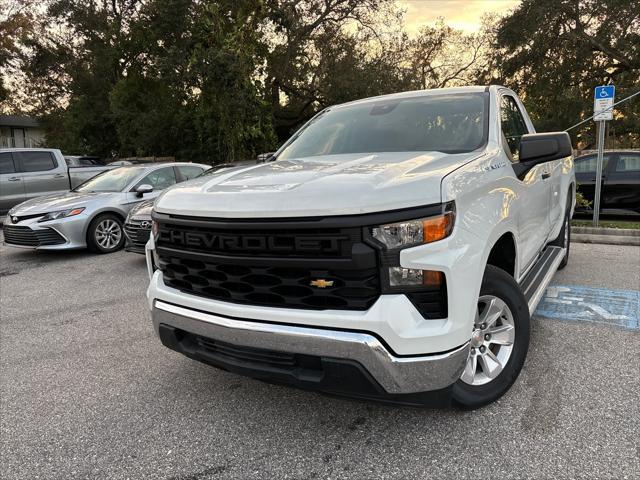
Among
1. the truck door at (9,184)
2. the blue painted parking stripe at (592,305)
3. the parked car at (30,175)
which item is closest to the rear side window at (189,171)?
the parked car at (30,175)

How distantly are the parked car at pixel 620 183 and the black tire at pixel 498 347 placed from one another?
8.08 meters

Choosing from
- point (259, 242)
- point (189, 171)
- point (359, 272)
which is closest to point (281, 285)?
point (259, 242)

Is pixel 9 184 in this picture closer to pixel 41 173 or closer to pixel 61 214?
pixel 41 173

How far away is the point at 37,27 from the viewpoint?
26.0 metres

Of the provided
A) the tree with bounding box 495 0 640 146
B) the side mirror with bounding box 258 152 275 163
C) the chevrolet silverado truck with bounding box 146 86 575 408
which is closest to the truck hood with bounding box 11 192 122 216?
the side mirror with bounding box 258 152 275 163

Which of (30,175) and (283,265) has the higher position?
(30,175)

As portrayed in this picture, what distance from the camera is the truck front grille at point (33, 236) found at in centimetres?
729

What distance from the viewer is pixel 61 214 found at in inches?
292

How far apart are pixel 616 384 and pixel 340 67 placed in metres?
19.0

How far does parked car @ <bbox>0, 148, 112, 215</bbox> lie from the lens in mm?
10461

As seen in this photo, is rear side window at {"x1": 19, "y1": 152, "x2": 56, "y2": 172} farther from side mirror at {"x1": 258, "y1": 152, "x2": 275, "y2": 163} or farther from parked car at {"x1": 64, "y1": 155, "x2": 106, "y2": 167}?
side mirror at {"x1": 258, "y1": 152, "x2": 275, "y2": 163}

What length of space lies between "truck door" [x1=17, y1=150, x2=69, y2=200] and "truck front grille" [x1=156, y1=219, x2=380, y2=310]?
33.2 ft

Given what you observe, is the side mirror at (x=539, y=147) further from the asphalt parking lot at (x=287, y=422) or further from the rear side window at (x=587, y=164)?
the rear side window at (x=587, y=164)

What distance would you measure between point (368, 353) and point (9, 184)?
441 inches
